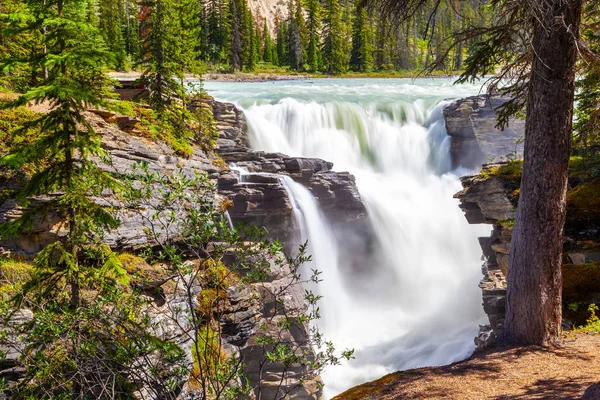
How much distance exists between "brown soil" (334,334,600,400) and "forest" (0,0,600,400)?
0.31 feet

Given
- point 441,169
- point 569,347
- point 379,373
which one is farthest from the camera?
point 441,169

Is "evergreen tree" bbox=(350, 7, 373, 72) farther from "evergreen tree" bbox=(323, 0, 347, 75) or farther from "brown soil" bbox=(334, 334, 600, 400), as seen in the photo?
"brown soil" bbox=(334, 334, 600, 400)

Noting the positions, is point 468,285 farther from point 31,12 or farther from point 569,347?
point 31,12

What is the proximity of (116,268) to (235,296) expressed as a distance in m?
4.42

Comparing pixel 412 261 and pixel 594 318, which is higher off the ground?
pixel 594 318

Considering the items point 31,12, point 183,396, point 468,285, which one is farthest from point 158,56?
point 468,285

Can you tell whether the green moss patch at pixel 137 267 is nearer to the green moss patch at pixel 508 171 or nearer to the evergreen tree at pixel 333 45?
the green moss patch at pixel 508 171

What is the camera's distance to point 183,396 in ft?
31.4

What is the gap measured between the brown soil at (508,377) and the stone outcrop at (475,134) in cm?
2127

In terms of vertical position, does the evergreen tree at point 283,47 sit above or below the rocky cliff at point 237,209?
above

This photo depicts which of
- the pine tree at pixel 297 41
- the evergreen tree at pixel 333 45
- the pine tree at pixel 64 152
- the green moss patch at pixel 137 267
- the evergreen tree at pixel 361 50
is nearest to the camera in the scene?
the pine tree at pixel 64 152

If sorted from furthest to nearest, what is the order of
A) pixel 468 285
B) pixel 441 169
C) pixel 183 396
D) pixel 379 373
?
pixel 441 169, pixel 468 285, pixel 379 373, pixel 183 396

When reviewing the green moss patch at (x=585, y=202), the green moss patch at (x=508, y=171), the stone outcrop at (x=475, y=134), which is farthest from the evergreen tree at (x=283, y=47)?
→ the green moss patch at (x=585, y=202)

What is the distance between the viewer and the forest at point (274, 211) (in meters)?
6.45
